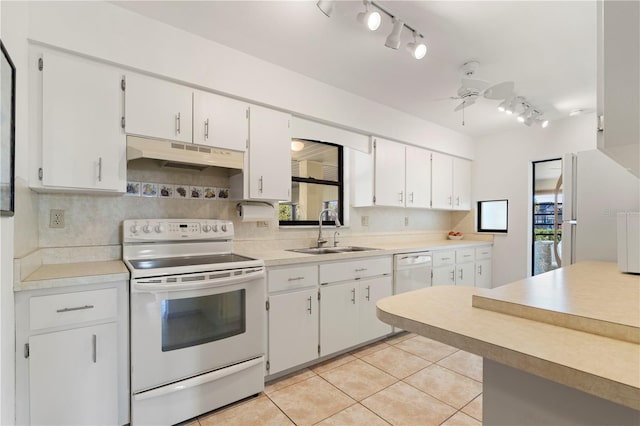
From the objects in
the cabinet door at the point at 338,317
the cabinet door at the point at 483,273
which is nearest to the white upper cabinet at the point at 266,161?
the cabinet door at the point at 338,317

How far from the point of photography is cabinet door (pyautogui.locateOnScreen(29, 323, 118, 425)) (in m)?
1.47

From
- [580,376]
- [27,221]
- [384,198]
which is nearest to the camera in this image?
[580,376]

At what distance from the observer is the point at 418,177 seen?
12.8 ft

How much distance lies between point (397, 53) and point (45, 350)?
2.90 metres

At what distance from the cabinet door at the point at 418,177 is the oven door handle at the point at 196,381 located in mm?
2649

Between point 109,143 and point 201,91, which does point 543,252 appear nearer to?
point 201,91

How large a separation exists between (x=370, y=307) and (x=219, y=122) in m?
2.10

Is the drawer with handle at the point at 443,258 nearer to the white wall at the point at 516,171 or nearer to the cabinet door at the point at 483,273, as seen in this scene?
the cabinet door at the point at 483,273

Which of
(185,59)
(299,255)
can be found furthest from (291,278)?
(185,59)

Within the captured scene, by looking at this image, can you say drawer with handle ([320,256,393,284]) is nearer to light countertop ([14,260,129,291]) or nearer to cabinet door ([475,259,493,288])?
light countertop ([14,260,129,291])

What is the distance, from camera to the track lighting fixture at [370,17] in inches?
67.7

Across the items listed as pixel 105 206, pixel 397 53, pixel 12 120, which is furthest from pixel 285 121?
pixel 12 120

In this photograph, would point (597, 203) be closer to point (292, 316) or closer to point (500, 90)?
point (500, 90)

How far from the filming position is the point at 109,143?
6.14 ft
